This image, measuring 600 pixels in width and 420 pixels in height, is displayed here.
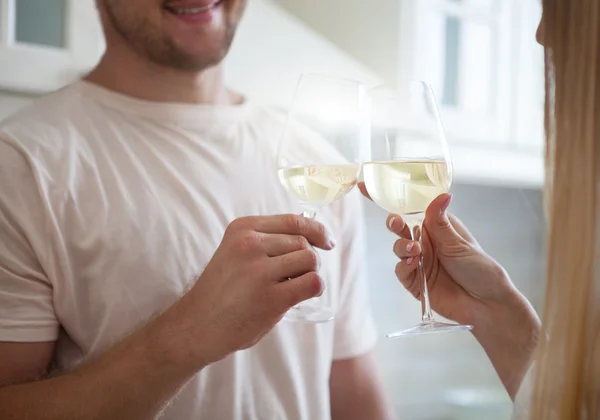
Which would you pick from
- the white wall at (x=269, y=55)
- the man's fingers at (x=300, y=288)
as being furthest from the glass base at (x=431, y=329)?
the white wall at (x=269, y=55)

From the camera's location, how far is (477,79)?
6.57 feet

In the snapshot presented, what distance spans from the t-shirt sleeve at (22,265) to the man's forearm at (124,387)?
8 cm

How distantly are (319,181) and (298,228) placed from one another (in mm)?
90

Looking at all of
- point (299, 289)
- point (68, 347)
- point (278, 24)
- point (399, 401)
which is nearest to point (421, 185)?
point (299, 289)

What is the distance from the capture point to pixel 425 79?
1.82 m

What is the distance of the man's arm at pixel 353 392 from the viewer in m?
1.30

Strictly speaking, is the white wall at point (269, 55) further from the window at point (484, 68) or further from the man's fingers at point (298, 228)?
the man's fingers at point (298, 228)

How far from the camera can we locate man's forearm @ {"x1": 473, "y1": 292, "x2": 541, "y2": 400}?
3.15 ft

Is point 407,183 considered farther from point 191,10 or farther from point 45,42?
point 45,42

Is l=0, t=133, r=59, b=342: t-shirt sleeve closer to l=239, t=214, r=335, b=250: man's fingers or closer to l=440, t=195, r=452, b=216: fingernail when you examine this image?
l=239, t=214, r=335, b=250: man's fingers

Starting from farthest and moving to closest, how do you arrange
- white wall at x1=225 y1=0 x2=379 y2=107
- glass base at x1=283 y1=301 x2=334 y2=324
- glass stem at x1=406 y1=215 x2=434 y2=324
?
white wall at x1=225 y1=0 x2=379 y2=107, glass base at x1=283 y1=301 x2=334 y2=324, glass stem at x1=406 y1=215 x2=434 y2=324

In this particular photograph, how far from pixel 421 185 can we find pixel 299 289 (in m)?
0.20

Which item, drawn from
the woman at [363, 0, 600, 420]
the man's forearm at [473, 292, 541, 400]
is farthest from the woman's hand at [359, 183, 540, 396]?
the woman at [363, 0, 600, 420]

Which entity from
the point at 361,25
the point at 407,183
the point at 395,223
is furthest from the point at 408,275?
the point at 361,25
